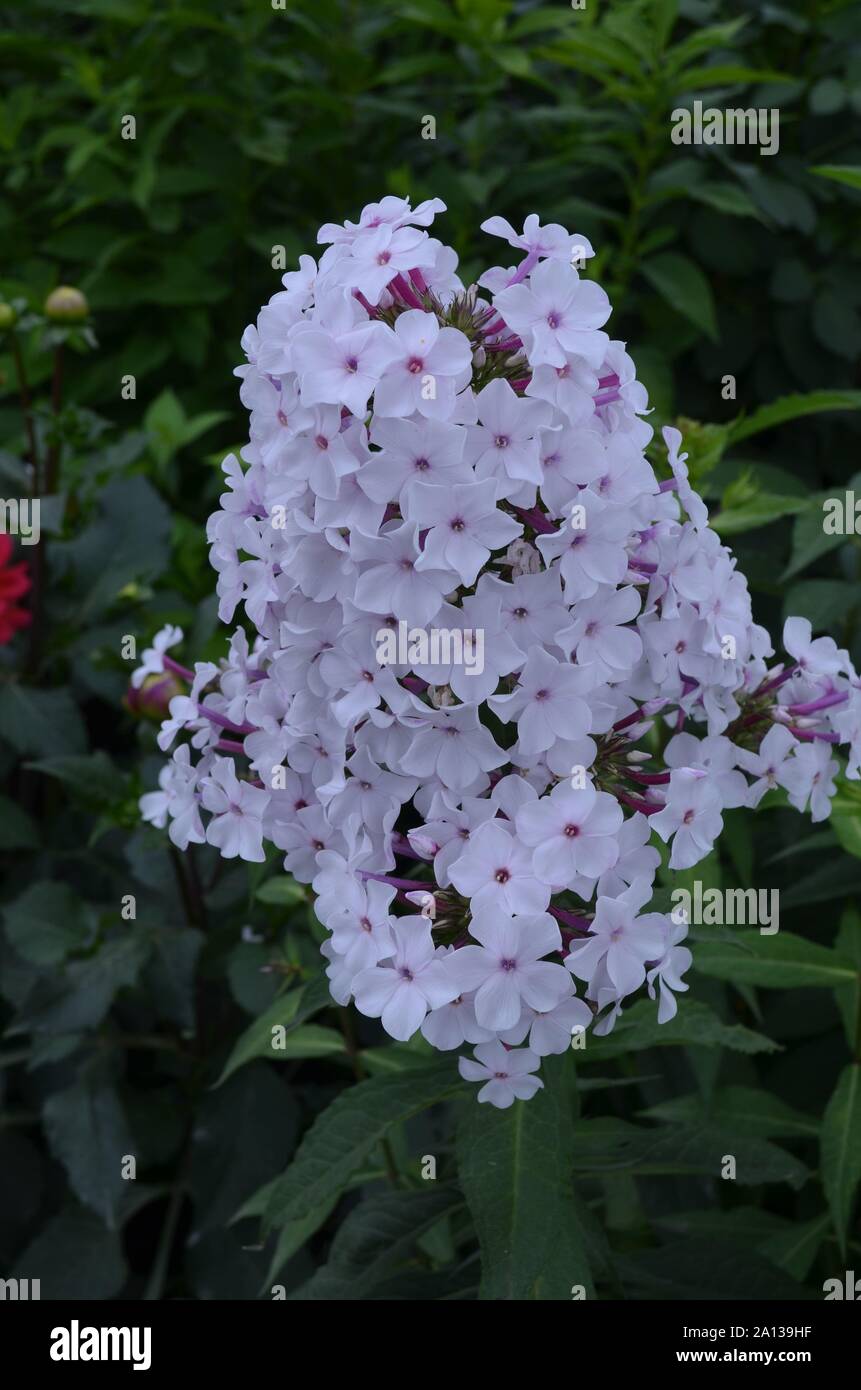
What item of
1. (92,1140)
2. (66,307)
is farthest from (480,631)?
(66,307)

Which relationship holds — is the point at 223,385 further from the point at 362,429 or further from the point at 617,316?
the point at 362,429

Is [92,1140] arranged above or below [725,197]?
below

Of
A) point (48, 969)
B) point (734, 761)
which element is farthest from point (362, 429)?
point (48, 969)

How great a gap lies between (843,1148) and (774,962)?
206mm

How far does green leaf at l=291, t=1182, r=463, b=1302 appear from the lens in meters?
1.42

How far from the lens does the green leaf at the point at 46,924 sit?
1.92 meters

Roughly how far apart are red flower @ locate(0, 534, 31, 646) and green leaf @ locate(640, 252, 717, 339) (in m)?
1.11

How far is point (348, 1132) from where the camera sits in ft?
4.20

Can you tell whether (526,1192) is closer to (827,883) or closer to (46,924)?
(827,883)

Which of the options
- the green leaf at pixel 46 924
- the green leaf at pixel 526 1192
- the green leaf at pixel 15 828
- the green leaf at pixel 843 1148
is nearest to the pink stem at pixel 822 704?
the green leaf at pixel 526 1192

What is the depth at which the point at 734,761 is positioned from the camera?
48.3 inches

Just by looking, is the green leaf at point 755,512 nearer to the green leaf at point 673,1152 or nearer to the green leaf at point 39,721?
the green leaf at point 673,1152

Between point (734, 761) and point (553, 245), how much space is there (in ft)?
1.50

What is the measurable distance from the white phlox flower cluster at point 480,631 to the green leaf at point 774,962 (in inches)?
14.1
